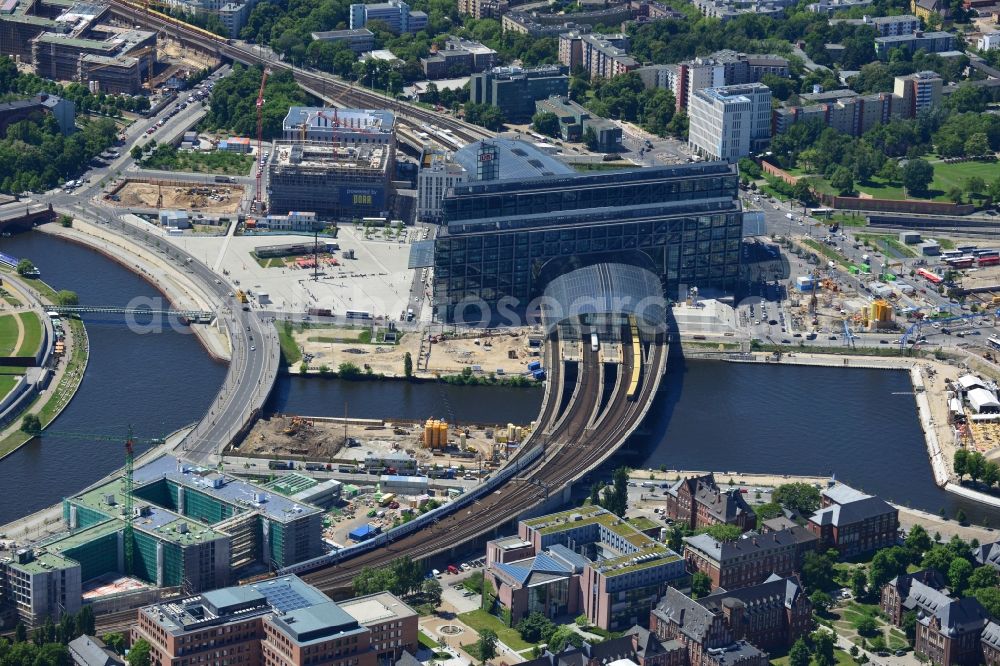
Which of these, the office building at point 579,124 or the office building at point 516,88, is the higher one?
the office building at point 516,88

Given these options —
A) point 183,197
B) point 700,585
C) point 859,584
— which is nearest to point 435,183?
point 183,197

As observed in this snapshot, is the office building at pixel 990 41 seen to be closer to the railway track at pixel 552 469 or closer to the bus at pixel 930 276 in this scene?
the bus at pixel 930 276

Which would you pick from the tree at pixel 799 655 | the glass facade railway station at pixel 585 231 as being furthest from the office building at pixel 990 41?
the tree at pixel 799 655

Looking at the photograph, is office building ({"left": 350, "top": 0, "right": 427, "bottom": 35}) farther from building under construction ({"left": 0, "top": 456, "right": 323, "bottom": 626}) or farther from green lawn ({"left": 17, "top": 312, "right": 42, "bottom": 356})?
building under construction ({"left": 0, "top": 456, "right": 323, "bottom": 626})

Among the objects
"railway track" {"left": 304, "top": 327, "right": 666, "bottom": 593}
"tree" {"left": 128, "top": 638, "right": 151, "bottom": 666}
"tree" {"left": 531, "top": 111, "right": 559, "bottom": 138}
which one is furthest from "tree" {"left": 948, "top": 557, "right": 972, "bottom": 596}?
"tree" {"left": 531, "top": 111, "right": 559, "bottom": 138}

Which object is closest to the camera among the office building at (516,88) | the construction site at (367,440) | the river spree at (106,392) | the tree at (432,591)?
the tree at (432,591)

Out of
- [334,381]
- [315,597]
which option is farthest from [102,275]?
[315,597]

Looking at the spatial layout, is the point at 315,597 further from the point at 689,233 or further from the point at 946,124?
the point at 946,124
